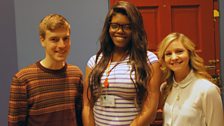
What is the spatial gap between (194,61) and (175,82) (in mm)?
176

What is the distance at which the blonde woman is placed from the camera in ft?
5.40

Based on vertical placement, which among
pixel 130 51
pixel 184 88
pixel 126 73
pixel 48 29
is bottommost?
pixel 184 88

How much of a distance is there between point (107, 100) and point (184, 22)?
189cm

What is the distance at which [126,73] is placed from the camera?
1.67m

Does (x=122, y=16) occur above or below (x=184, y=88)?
above

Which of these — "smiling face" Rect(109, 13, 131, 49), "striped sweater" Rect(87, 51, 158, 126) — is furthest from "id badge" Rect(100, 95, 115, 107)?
"smiling face" Rect(109, 13, 131, 49)

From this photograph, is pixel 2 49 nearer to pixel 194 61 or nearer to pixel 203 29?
pixel 194 61

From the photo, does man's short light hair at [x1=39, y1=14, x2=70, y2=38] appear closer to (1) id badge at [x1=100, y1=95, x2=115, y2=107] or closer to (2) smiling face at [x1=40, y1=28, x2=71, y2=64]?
(2) smiling face at [x1=40, y1=28, x2=71, y2=64]

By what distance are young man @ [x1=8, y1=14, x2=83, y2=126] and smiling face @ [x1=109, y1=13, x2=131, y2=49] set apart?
0.26m

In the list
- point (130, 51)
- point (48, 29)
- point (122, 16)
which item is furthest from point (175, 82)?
point (48, 29)

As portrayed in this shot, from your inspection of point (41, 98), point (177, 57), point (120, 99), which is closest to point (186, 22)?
point (177, 57)

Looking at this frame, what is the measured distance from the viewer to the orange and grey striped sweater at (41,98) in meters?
1.63

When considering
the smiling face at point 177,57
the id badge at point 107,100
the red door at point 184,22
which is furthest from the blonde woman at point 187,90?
the red door at point 184,22

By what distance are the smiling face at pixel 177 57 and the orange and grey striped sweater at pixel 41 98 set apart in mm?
604
